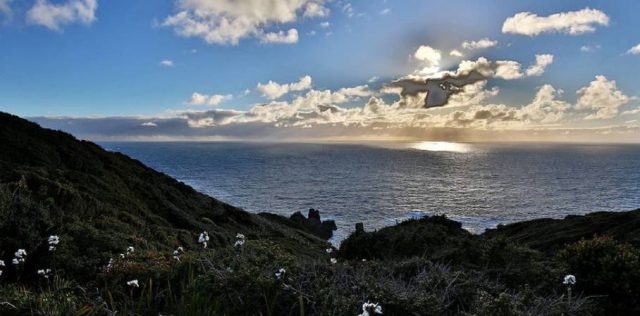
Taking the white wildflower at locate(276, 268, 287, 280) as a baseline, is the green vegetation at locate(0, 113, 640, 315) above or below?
below

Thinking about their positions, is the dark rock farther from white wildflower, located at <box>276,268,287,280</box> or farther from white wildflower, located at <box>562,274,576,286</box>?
white wildflower, located at <box>562,274,576,286</box>

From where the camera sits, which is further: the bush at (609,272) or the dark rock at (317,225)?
the dark rock at (317,225)

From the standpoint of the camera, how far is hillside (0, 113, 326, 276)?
889 centimetres

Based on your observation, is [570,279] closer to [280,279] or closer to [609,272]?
[609,272]

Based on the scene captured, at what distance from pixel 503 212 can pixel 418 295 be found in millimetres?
63046

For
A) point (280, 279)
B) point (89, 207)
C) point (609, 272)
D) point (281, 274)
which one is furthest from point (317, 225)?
point (280, 279)

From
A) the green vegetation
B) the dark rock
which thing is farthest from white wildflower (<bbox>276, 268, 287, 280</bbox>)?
the dark rock

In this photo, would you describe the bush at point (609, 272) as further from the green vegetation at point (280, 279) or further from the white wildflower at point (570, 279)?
the white wildflower at point (570, 279)

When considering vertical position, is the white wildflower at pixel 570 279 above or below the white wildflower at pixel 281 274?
below

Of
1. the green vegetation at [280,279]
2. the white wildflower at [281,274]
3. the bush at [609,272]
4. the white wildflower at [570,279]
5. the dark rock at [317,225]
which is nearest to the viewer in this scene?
the green vegetation at [280,279]

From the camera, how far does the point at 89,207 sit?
60.7 ft

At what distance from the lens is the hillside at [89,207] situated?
8891mm

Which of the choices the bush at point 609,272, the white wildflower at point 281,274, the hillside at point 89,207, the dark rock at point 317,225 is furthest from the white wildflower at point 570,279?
the dark rock at point 317,225

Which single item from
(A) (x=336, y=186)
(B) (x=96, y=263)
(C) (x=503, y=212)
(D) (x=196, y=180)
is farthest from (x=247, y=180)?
(B) (x=96, y=263)
